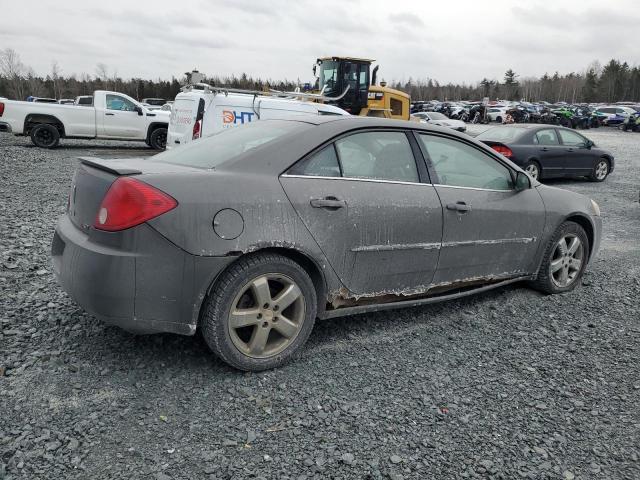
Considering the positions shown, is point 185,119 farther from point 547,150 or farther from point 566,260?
point 566,260

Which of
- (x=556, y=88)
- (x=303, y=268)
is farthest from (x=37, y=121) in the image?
(x=556, y=88)

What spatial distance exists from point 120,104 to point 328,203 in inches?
628

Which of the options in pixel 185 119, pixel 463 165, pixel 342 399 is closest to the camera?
pixel 342 399

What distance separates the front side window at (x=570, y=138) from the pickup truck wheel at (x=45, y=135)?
14.0 m

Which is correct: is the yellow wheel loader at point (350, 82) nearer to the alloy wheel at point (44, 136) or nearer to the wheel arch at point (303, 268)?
the alloy wheel at point (44, 136)

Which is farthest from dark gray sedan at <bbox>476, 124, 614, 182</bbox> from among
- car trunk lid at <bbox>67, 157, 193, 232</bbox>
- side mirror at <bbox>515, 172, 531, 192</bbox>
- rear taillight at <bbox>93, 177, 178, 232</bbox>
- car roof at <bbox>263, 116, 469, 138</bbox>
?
rear taillight at <bbox>93, 177, 178, 232</bbox>

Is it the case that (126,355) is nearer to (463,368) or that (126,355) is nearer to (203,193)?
(203,193)

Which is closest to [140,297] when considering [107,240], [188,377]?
[107,240]

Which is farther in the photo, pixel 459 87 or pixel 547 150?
pixel 459 87

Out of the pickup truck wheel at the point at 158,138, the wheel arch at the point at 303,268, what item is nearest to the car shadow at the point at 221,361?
the wheel arch at the point at 303,268

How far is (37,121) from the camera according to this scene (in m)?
16.0

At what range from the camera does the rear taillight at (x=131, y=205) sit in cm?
278

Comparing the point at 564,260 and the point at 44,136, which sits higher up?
the point at 44,136

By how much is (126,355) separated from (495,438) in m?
2.12
